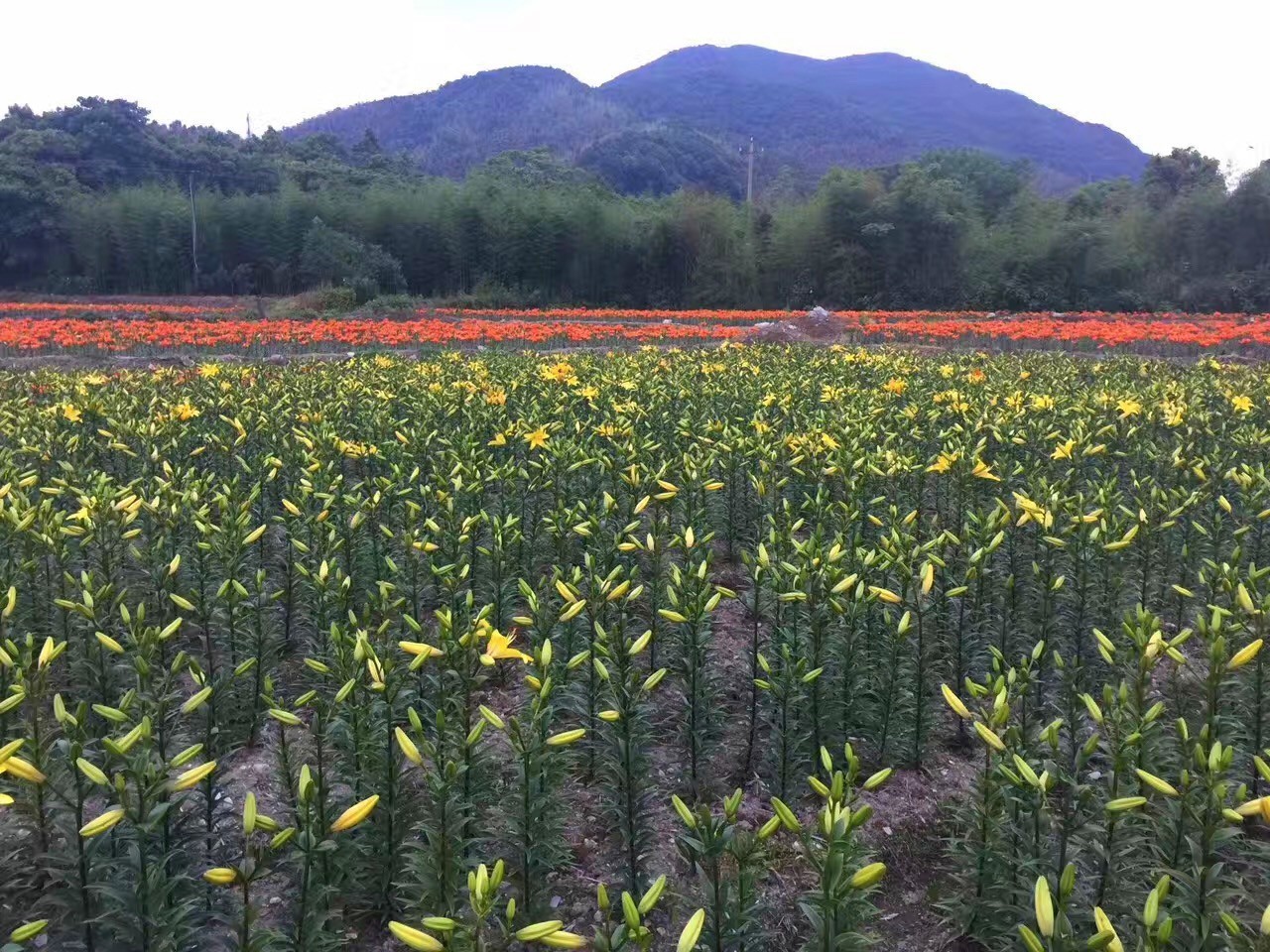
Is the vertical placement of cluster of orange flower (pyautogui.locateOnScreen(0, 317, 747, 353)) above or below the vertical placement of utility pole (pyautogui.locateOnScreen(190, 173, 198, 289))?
below

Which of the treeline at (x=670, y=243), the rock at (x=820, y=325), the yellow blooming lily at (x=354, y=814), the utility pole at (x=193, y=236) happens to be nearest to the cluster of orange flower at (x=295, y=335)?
the rock at (x=820, y=325)

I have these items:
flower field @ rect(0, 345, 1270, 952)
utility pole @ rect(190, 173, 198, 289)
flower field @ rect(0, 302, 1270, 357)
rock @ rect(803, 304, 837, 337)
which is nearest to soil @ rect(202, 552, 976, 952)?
flower field @ rect(0, 345, 1270, 952)

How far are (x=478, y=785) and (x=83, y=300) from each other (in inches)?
2224

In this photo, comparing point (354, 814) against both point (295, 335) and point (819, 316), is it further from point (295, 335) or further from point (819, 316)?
point (819, 316)

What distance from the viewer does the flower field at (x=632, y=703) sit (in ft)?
8.20

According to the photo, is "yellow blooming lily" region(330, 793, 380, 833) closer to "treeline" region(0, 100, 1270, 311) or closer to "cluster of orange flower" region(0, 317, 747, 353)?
"cluster of orange flower" region(0, 317, 747, 353)

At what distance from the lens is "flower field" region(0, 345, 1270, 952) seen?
250 centimetres

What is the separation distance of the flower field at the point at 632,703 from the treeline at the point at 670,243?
145ft

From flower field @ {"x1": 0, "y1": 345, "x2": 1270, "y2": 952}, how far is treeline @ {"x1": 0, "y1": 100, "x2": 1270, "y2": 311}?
44.2m

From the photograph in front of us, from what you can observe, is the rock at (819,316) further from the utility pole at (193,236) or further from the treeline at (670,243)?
the utility pole at (193,236)

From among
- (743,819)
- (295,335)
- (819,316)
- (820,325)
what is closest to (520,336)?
(295,335)

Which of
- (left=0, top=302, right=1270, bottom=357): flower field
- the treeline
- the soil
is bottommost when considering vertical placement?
the soil

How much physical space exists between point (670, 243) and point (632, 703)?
53759 mm

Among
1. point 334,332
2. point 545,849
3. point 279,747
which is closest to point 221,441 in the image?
point 279,747
